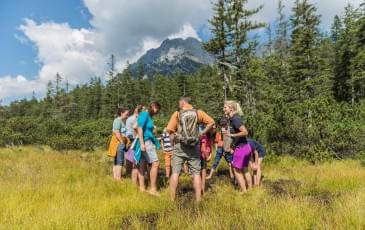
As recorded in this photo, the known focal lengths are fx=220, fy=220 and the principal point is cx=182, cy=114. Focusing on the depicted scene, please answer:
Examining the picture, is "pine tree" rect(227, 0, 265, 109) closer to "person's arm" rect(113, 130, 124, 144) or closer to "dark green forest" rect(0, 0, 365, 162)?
"dark green forest" rect(0, 0, 365, 162)

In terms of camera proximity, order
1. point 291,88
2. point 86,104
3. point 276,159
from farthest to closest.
Answer: 1. point 86,104
2. point 291,88
3. point 276,159

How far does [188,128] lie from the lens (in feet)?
12.3

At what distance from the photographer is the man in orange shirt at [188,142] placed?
3.76 meters

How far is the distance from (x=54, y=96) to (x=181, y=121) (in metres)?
81.4

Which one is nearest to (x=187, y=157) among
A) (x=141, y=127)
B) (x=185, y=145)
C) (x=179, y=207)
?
(x=185, y=145)

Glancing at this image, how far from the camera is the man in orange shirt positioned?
376 centimetres

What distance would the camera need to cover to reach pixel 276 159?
25.3 ft

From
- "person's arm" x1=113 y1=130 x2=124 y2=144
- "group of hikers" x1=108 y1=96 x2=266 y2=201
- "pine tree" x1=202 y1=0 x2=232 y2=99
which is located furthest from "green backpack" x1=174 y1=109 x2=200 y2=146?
"pine tree" x1=202 y1=0 x2=232 y2=99

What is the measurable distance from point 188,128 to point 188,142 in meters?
0.24

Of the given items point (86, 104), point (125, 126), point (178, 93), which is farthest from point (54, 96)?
point (125, 126)

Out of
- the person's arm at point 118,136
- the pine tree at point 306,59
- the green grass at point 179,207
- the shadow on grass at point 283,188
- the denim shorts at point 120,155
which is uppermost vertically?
the pine tree at point 306,59

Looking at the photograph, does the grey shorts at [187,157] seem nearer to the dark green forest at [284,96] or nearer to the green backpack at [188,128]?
the green backpack at [188,128]

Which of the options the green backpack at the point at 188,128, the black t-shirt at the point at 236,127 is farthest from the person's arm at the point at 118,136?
the black t-shirt at the point at 236,127

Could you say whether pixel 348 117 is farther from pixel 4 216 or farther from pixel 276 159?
pixel 4 216
